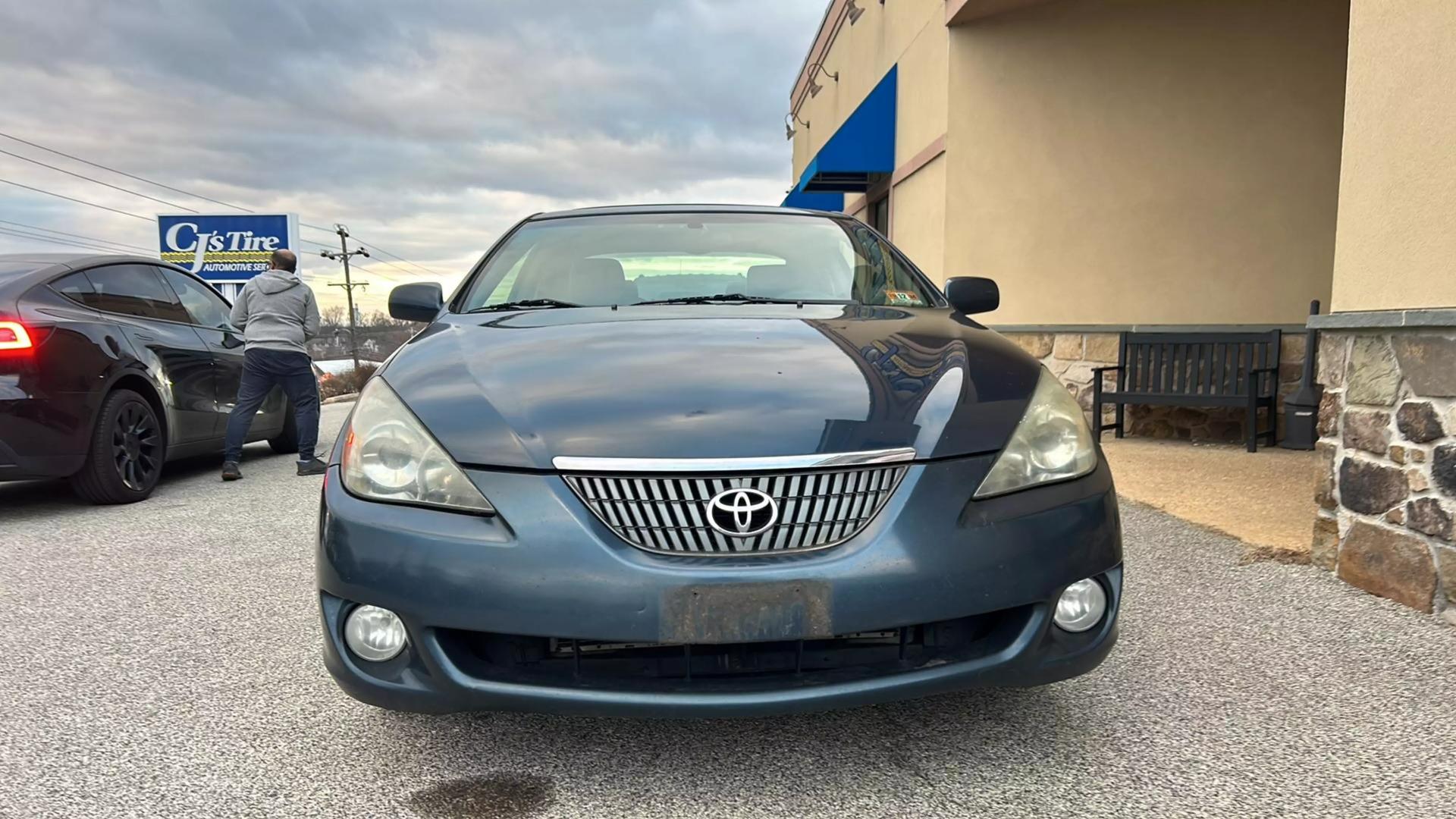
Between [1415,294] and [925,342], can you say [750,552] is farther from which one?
[1415,294]

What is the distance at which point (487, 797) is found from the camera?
184 centimetres

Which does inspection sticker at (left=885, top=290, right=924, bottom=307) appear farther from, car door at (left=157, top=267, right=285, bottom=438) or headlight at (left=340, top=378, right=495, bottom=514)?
car door at (left=157, top=267, right=285, bottom=438)

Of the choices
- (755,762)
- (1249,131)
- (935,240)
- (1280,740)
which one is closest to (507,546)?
(755,762)

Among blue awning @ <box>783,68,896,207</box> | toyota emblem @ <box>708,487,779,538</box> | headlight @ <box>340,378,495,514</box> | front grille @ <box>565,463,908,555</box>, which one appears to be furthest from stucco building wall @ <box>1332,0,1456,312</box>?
blue awning @ <box>783,68,896,207</box>

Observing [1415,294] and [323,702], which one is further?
[1415,294]

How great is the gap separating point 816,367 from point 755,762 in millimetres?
903

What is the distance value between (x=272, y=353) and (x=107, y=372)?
1.18 meters

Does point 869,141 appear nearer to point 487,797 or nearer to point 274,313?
point 274,313

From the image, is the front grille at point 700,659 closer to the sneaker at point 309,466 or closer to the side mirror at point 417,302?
the side mirror at point 417,302

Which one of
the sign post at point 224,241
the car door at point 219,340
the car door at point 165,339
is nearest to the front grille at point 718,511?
the car door at point 165,339

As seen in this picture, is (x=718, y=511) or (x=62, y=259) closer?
(x=718, y=511)

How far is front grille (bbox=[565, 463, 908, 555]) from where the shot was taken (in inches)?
64.6

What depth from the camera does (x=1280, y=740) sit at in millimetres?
2059

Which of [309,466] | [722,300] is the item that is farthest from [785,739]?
[309,466]
